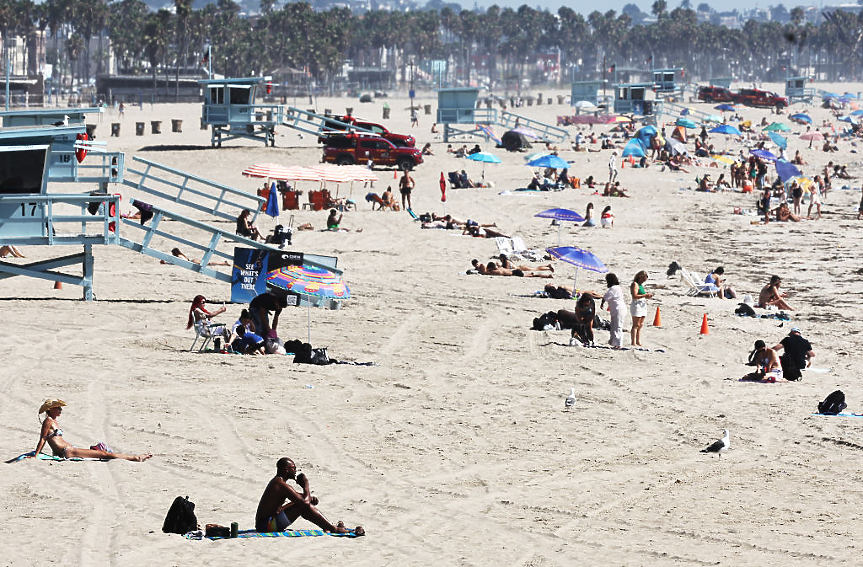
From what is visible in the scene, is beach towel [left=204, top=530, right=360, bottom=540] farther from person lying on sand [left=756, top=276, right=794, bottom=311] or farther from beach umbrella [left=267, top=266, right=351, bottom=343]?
person lying on sand [left=756, top=276, right=794, bottom=311]

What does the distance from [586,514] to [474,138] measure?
49313 millimetres

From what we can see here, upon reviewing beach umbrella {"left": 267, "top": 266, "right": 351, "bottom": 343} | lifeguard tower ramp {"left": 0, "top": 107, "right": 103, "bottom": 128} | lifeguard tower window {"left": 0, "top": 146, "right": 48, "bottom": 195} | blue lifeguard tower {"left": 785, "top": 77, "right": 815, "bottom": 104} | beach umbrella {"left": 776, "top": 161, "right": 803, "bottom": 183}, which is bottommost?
beach umbrella {"left": 267, "top": 266, "right": 351, "bottom": 343}

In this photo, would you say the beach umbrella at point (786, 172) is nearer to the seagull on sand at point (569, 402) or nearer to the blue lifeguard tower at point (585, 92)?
the seagull on sand at point (569, 402)

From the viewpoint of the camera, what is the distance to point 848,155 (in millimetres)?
62375

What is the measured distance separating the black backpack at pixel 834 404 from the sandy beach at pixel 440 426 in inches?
7.8

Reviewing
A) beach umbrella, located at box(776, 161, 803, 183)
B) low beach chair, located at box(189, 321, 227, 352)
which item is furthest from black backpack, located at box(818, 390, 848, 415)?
beach umbrella, located at box(776, 161, 803, 183)

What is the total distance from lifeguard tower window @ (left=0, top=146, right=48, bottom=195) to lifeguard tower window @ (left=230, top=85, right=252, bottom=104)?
26.8 metres

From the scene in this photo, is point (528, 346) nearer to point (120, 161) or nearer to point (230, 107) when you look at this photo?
point (120, 161)

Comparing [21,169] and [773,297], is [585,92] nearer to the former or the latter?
[773,297]

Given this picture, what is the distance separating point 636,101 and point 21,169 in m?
57.2

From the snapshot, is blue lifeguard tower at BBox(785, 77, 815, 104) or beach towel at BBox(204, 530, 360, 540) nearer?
beach towel at BBox(204, 530, 360, 540)

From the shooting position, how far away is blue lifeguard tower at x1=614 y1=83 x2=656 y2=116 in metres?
72.1

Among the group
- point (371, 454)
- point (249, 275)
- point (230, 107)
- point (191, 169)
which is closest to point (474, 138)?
point (230, 107)

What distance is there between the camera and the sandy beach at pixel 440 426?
392 inches
